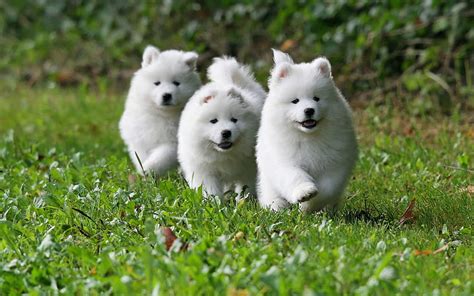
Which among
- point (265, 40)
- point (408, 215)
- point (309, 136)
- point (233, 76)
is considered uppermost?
point (233, 76)

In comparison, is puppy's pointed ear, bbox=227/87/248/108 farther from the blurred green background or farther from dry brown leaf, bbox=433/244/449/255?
the blurred green background

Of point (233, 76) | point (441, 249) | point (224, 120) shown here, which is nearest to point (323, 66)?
point (224, 120)

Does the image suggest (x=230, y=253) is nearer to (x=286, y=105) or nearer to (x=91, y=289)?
(x=91, y=289)

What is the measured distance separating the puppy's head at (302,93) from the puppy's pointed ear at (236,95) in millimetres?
561

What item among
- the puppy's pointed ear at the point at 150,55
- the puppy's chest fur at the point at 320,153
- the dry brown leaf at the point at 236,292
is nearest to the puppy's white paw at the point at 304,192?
the puppy's chest fur at the point at 320,153

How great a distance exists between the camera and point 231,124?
6.45m

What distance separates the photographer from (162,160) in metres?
7.36

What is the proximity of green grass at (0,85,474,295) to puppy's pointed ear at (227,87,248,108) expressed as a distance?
2.36ft

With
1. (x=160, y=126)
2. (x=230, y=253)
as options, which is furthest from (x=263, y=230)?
(x=160, y=126)

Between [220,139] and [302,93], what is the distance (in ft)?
2.54

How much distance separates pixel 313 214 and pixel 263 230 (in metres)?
0.78

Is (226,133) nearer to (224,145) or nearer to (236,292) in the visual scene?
(224,145)

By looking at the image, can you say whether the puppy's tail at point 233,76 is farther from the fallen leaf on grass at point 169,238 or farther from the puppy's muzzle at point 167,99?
the fallen leaf on grass at point 169,238

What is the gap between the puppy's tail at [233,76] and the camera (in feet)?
23.2
